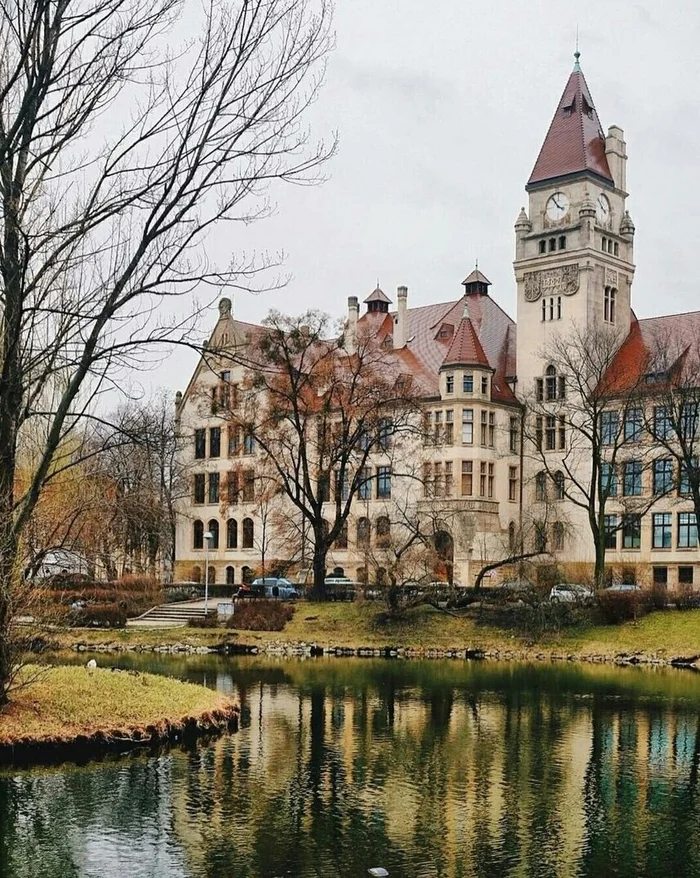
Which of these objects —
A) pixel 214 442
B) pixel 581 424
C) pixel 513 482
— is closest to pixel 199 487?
pixel 214 442

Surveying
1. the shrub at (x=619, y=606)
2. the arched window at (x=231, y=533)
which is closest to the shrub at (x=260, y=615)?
the shrub at (x=619, y=606)

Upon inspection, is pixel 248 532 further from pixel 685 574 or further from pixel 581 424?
pixel 685 574

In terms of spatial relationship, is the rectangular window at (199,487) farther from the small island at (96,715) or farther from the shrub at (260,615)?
the small island at (96,715)

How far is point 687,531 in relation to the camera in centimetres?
6588

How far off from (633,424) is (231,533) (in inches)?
1194

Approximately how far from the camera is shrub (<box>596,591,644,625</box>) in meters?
48.5

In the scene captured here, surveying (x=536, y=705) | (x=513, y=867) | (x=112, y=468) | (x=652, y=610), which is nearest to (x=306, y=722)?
(x=536, y=705)

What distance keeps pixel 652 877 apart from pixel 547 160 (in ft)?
205

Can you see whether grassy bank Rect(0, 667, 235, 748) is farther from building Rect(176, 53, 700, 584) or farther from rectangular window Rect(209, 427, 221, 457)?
rectangular window Rect(209, 427, 221, 457)

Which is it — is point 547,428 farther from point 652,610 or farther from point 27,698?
point 27,698

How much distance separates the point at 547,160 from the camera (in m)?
72.9

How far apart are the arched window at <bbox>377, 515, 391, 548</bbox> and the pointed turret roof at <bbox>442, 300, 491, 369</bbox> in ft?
43.1

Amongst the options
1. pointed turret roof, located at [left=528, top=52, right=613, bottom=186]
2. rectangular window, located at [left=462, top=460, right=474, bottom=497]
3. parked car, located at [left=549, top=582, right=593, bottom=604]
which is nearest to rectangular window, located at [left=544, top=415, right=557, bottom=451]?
rectangular window, located at [left=462, top=460, right=474, bottom=497]

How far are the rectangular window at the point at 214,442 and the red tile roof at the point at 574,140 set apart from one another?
2680 centimetres
